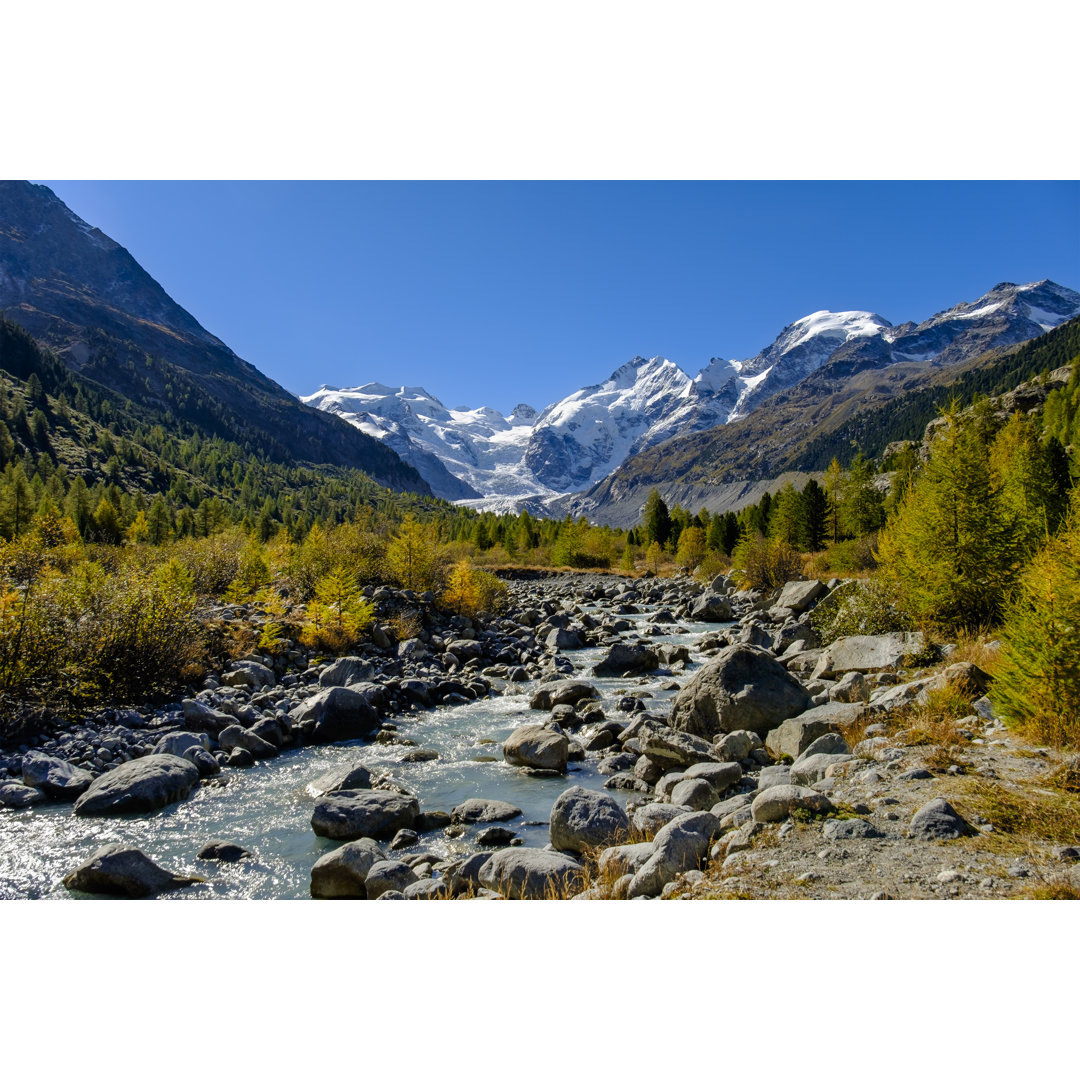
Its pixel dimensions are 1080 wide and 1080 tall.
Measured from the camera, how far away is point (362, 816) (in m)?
11.4

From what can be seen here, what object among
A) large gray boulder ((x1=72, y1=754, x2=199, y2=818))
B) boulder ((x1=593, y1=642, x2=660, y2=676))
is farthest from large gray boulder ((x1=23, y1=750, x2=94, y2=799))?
boulder ((x1=593, y1=642, x2=660, y2=676))

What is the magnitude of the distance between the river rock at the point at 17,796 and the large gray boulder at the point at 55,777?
173 millimetres

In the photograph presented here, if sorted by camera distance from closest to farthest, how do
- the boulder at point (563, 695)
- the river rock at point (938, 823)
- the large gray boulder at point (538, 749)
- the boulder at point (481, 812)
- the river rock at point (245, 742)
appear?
1. the river rock at point (938, 823)
2. the boulder at point (481, 812)
3. the large gray boulder at point (538, 749)
4. the river rock at point (245, 742)
5. the boulder at point (563, 695)

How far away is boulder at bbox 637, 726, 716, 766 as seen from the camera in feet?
44.6

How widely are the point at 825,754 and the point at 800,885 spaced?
5.37 m

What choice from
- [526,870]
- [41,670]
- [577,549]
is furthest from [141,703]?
[577,549]

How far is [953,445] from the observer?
65.0 feet

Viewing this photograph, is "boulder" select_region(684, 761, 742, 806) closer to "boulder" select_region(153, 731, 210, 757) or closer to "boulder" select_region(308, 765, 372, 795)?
"boulder" select_region(308, 765, 372, 795)

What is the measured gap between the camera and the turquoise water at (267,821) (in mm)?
9820

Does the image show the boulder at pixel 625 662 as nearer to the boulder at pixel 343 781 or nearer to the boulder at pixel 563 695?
the boulder at pixel 563 695

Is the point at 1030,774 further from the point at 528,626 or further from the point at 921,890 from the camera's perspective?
the point at 528,626

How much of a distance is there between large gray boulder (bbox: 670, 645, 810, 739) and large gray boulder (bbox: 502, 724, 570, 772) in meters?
3.39

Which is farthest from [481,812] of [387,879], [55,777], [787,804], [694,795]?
[55,777]

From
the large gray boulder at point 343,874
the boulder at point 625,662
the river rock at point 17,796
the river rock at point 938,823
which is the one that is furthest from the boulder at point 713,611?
the river rock at point 17,796
